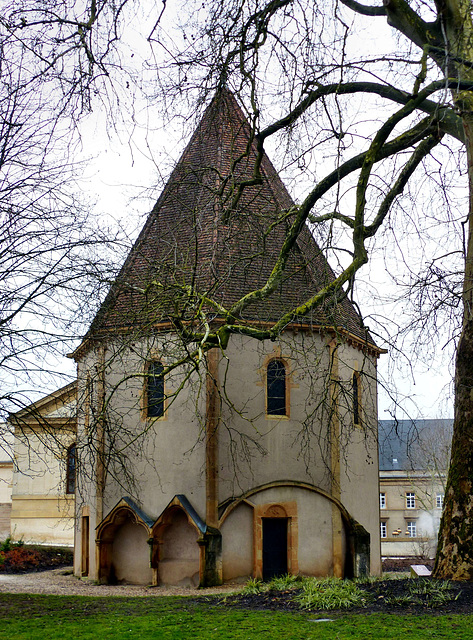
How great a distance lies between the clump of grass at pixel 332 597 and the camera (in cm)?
1023

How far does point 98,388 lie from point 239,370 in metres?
3.87

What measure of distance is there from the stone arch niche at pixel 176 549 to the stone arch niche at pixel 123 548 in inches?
17.5

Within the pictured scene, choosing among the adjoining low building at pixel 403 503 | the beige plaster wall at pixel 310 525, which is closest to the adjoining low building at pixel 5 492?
the adjoining low building at pixel 403 503

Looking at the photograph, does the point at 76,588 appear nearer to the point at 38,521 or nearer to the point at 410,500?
the point at 38,521

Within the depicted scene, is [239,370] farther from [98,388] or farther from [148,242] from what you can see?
[148,242]

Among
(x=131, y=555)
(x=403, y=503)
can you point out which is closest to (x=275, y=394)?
(x=131, y=555)

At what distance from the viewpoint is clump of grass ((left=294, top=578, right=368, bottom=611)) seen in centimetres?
1023

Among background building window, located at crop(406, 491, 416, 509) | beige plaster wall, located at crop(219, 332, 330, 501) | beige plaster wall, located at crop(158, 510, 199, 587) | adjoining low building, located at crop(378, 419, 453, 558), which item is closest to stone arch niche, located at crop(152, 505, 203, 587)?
beige plaster wall, located at crop(158, 510, 199, 587)

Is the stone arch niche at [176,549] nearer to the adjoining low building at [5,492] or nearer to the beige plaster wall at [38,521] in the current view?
the beige plaster wall at [38,521]

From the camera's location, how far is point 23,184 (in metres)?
11.2

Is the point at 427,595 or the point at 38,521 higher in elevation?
the point at 427,595

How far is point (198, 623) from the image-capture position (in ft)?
32.3

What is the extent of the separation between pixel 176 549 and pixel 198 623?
393 inches

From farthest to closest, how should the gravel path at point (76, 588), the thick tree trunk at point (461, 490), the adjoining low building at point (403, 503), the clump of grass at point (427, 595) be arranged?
the adjoining low building at point (403, 503) < the gravel path at point (76, 588) < the thick tree trunk at point (461, 490) < the clump of grass at point (427, 595)
